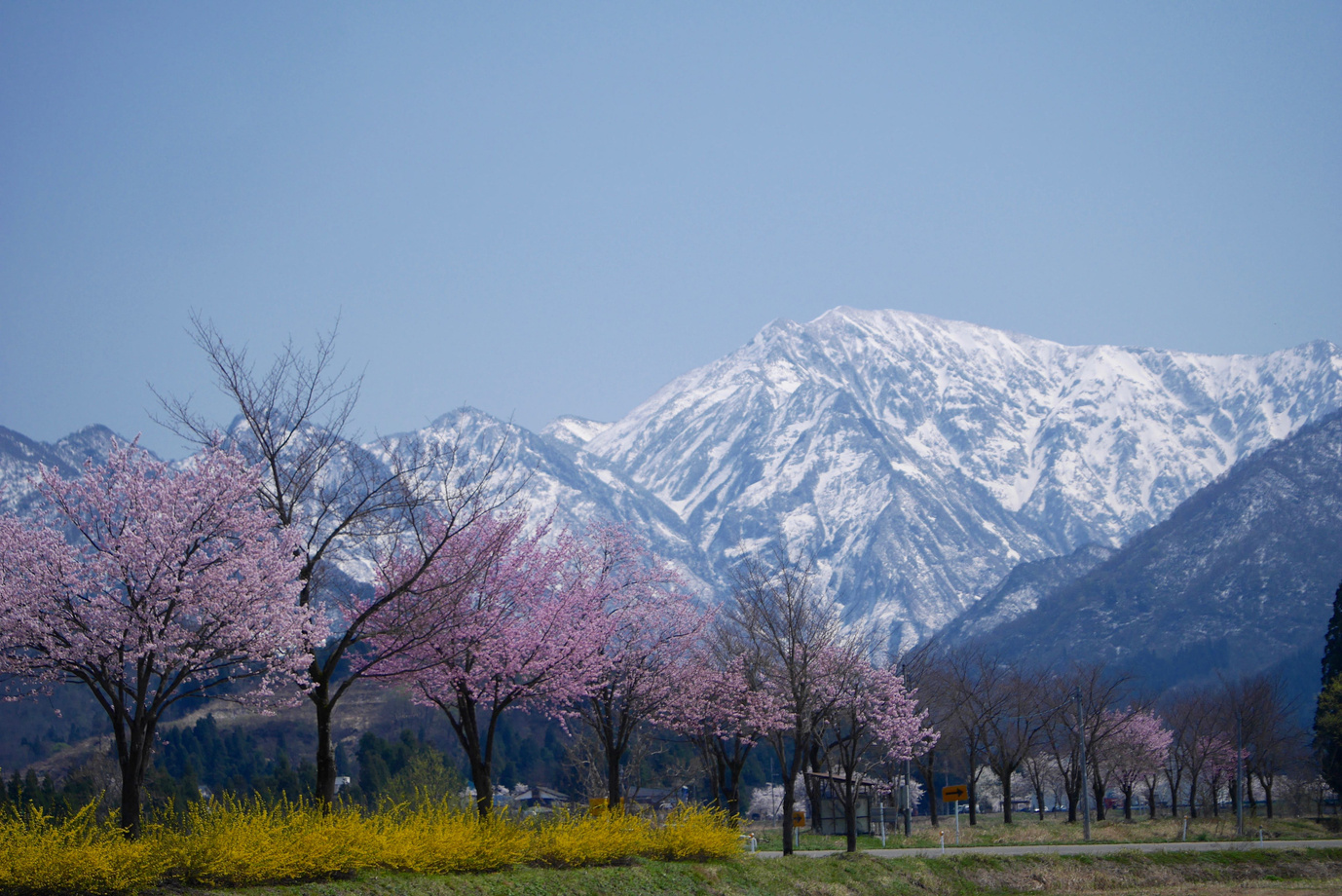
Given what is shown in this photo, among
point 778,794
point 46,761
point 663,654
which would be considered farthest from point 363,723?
point 663,654

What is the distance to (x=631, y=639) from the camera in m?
33.2

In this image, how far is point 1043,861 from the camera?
35594 mm

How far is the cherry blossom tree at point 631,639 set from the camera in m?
31.3

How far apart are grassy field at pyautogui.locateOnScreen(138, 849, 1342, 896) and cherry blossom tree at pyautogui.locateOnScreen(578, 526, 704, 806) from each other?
634cm

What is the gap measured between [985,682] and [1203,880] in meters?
31.4

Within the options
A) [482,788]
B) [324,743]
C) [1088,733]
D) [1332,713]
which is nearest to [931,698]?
[1088,733]

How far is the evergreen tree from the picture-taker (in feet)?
210

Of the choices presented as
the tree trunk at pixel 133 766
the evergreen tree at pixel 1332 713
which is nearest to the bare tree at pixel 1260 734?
the evergreen tree at pixel 1332 713

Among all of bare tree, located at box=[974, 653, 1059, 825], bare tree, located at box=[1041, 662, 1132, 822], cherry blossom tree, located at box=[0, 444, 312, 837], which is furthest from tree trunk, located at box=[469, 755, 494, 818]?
bare tree, located at box=[1041, 662, 1132, 822]

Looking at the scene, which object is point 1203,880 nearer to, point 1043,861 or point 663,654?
point 1043,861

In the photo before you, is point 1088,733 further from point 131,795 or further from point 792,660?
point 131,795

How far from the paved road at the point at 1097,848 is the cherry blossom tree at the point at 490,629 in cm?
1184

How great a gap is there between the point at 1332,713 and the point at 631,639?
169 feet

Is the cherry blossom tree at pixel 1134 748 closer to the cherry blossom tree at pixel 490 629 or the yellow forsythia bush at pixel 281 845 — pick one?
the cherry blossom tree at pixel 490 629
